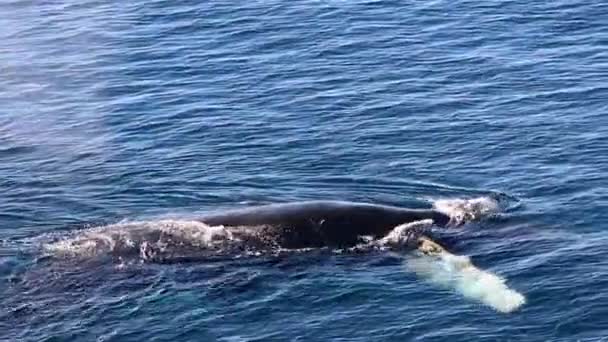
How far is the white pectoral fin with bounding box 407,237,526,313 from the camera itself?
3428 cm

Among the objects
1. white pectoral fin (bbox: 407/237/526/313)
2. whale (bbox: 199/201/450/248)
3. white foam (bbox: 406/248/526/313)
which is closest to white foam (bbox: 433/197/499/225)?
whale (bbox: 199/201/450/248)

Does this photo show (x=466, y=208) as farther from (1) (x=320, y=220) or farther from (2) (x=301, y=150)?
(2) (x=301, y=150)

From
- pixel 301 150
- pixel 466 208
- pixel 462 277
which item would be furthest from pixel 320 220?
pixel 301 150

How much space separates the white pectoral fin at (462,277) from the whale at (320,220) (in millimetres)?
1294

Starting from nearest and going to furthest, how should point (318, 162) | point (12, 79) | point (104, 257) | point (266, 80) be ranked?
1. point (104, 257)
2. point (318, 162)
3. point (266, 80)
4. point (12, 79)

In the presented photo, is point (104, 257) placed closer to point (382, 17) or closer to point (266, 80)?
point (266, 80)

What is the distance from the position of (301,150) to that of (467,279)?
12288 mm

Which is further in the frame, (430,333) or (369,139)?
(369,139)

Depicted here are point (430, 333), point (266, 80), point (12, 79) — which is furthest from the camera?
point (12, 79)

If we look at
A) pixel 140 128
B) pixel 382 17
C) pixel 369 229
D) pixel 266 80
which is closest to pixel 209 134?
pixel 140 128

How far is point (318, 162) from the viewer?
45375 mm

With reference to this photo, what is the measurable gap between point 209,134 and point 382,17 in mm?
15964

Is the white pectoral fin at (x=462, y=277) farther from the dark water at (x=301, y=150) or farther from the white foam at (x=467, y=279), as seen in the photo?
the dark water at (x=301, y=150)

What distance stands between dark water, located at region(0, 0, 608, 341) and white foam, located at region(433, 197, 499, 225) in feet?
1.82
